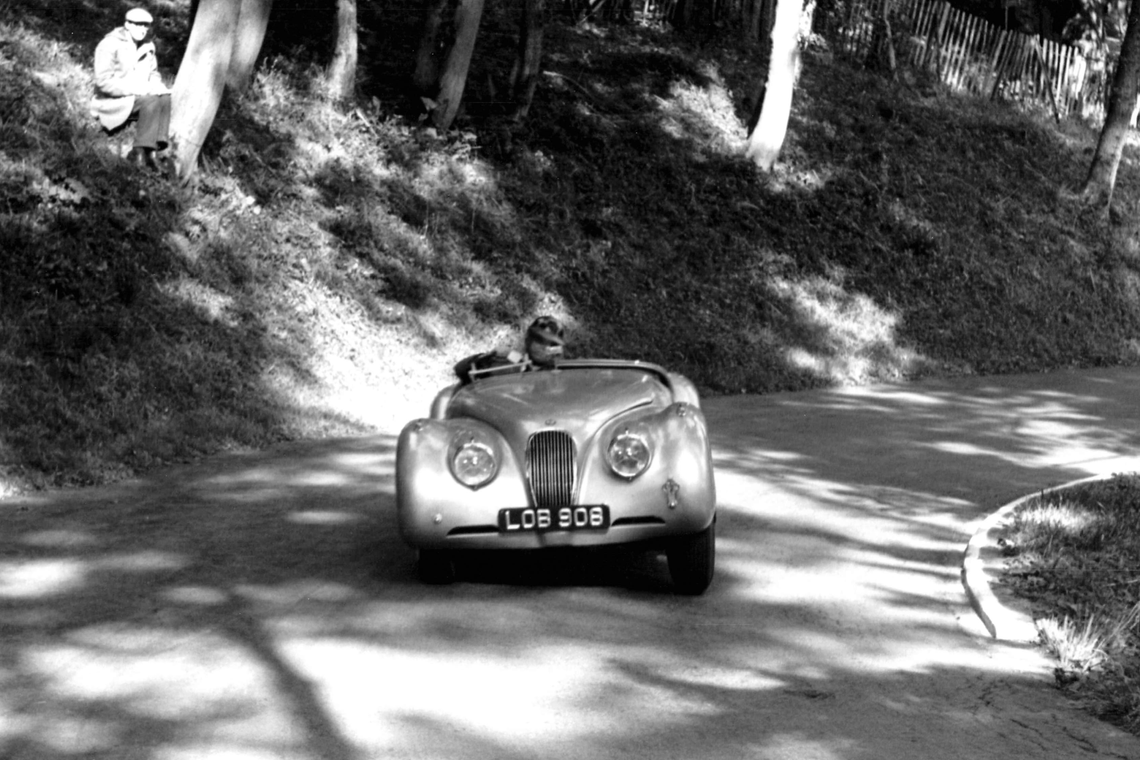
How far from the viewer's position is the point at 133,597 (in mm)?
8938

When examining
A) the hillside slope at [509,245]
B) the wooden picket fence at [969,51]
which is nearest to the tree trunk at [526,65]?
the hillside slope at [509,245]

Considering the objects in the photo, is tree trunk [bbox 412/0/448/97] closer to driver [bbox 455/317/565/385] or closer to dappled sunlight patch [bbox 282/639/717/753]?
driver [bbox 455/317/565/385]

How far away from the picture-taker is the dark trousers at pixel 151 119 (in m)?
18.2

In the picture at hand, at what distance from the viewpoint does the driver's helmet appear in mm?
10320

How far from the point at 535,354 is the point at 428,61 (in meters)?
15.3

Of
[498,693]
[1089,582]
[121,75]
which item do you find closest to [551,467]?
[498,693]

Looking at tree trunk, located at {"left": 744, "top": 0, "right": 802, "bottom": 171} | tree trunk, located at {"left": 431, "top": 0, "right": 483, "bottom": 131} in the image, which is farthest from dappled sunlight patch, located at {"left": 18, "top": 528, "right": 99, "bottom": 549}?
tree trunk, located at {"left": 744, "top": 0, "right": 802, "bottom": 171}

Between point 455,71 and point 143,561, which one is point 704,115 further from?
point 143,561

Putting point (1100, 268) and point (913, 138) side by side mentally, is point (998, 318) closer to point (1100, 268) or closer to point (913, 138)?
point (1100, 268)

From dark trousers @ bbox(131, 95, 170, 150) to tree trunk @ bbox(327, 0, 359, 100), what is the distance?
5.21 meters

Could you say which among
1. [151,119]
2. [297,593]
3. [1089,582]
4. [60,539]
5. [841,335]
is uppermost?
[151,119]

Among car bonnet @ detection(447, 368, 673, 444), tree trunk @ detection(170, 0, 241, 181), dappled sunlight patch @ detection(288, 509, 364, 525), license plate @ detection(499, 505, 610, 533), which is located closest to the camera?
license plate @ detection(499, 505, 610, 533)

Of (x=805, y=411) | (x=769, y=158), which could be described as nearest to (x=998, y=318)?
(x=769, y=158)

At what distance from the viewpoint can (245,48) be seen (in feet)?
72.8
